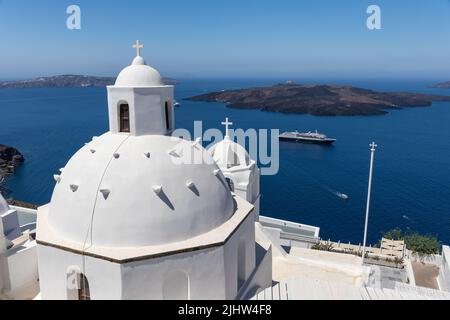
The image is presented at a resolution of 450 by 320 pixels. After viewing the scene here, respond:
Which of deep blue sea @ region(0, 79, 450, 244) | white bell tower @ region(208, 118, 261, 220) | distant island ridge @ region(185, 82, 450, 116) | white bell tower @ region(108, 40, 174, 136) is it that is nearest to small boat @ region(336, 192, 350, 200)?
deep blue sea @ region(0, 79, 450, 244)

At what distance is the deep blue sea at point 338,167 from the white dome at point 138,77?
100ft

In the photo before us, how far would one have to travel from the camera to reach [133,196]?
33.2 feet

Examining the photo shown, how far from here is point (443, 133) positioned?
292 ft

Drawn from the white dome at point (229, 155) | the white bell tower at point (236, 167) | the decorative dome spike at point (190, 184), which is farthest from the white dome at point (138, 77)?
the white dome at point (229, 155)

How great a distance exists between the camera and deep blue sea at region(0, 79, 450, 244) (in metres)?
42.2

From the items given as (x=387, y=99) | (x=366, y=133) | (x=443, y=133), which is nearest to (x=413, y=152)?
(x=366, y=133)

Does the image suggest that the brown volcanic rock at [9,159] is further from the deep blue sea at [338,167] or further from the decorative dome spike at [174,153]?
the decorative dome spike at [174,153]

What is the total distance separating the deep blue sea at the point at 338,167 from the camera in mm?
42219

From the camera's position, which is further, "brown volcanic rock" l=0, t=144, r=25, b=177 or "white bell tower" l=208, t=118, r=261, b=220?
"brown volcanic rock" l=0, t=144, r=25, b=177

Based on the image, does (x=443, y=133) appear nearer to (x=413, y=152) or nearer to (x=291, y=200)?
(x=413, y=152)

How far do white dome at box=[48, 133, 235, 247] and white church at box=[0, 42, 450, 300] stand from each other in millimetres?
29

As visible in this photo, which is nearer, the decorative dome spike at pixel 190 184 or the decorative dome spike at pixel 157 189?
the decorative dome spike at pixel 157 189

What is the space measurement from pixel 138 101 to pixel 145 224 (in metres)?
4.04

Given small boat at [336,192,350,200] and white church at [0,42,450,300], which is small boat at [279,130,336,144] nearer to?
small boat at [336,192,350,200]
